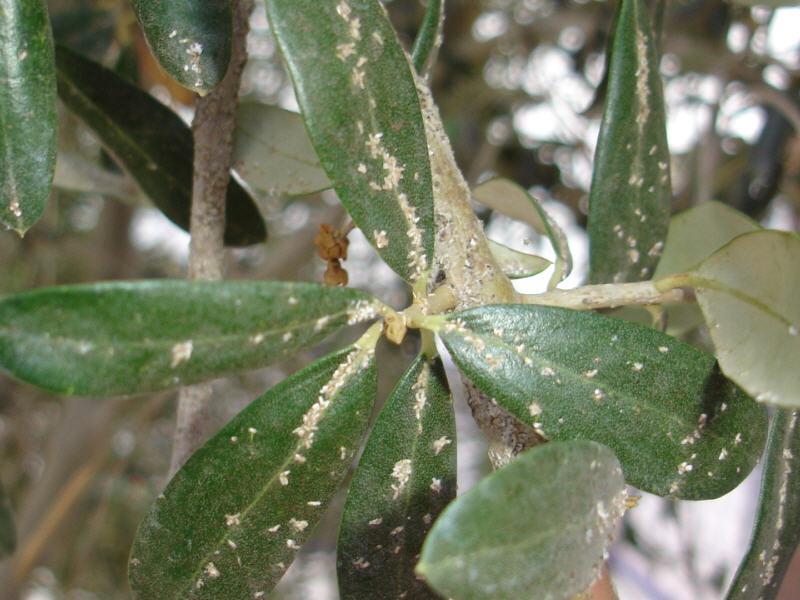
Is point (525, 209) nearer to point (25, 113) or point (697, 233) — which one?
point (697, 233)

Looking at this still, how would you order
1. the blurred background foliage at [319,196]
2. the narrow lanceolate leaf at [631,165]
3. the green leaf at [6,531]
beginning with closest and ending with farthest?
the narrow lanceolate leaf at [631,165], the green leaf at [6,531], the blurred background foliage at [319,196]

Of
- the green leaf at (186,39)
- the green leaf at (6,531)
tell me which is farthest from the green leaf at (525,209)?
the green leaf at (6,531)

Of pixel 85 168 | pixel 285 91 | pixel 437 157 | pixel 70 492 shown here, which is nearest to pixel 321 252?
pixel 437 157

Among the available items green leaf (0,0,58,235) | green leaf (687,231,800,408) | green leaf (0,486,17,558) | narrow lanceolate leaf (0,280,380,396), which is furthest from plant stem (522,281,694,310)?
green leaf (0,486,17,558)

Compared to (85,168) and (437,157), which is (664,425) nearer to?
(437,157)

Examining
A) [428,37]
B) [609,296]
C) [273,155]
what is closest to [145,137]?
[273,155]

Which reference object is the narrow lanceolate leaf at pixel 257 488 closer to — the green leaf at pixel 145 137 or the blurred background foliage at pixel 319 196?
the green leaf at pixel 145 137

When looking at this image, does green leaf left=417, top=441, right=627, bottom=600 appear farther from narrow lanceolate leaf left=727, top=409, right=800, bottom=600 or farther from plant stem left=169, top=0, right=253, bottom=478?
plant stem left=169, top=0, right=253, bottom=478
